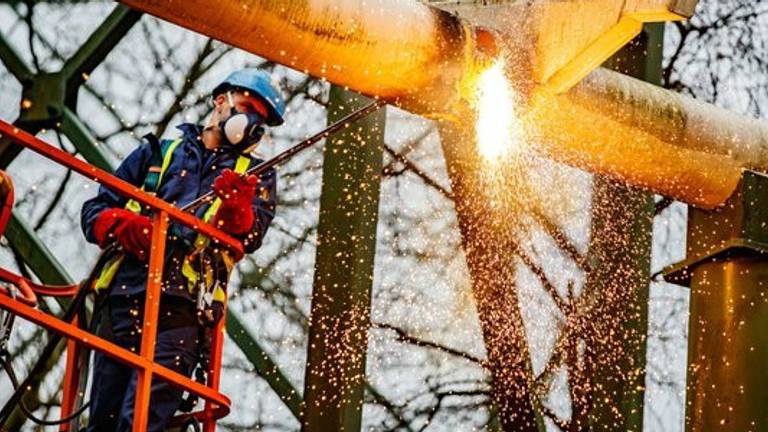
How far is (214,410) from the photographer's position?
6242 millimetres

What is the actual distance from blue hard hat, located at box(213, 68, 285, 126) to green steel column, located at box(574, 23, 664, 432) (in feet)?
9.18

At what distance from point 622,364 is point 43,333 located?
4.03m

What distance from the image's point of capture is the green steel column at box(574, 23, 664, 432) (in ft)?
28.3

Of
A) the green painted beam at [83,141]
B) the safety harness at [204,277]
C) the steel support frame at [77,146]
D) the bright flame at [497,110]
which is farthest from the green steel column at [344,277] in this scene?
the green painted beam at [83,141]

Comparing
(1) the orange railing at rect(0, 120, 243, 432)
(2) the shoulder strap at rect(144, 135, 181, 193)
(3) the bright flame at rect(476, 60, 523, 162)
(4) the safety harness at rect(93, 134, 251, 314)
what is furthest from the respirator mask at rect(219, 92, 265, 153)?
(3) the bright flame at rect(476, 60, 523, 162)

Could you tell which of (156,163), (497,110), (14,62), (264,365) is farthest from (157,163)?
(14,62)

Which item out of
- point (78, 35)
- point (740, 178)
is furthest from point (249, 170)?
point (78, 35)

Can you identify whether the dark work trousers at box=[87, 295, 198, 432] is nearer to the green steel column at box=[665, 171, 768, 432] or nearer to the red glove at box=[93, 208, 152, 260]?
the red glove at box=[93, 208, 152, 260]

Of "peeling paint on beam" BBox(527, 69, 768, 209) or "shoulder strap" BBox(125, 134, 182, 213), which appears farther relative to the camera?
"peeling paint on beam" BBox(527, 69, 768, 209)

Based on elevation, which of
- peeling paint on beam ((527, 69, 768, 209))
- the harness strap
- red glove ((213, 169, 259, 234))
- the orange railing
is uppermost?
peeling paint on beam ((527, 69, 768, 209))

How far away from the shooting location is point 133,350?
6.32 m

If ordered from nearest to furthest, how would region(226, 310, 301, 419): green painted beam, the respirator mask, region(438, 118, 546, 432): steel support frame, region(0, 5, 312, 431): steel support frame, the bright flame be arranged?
1. the respirator mask
2. the bright flame
3. region(0, 5, 312, 431): steel support frame
4. region(226, 310, 301, 419): green painted beam
5. region(438, 118, 546, 432): steel support frame

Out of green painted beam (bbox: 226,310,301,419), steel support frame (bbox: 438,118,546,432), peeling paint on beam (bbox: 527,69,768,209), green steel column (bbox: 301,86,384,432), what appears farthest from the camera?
steel support frame (bbox: 438,118,546,432)

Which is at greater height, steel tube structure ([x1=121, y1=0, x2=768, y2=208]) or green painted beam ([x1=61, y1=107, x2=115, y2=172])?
green painted beam ([x1=61, y1=107, x2=115, y2=172])
